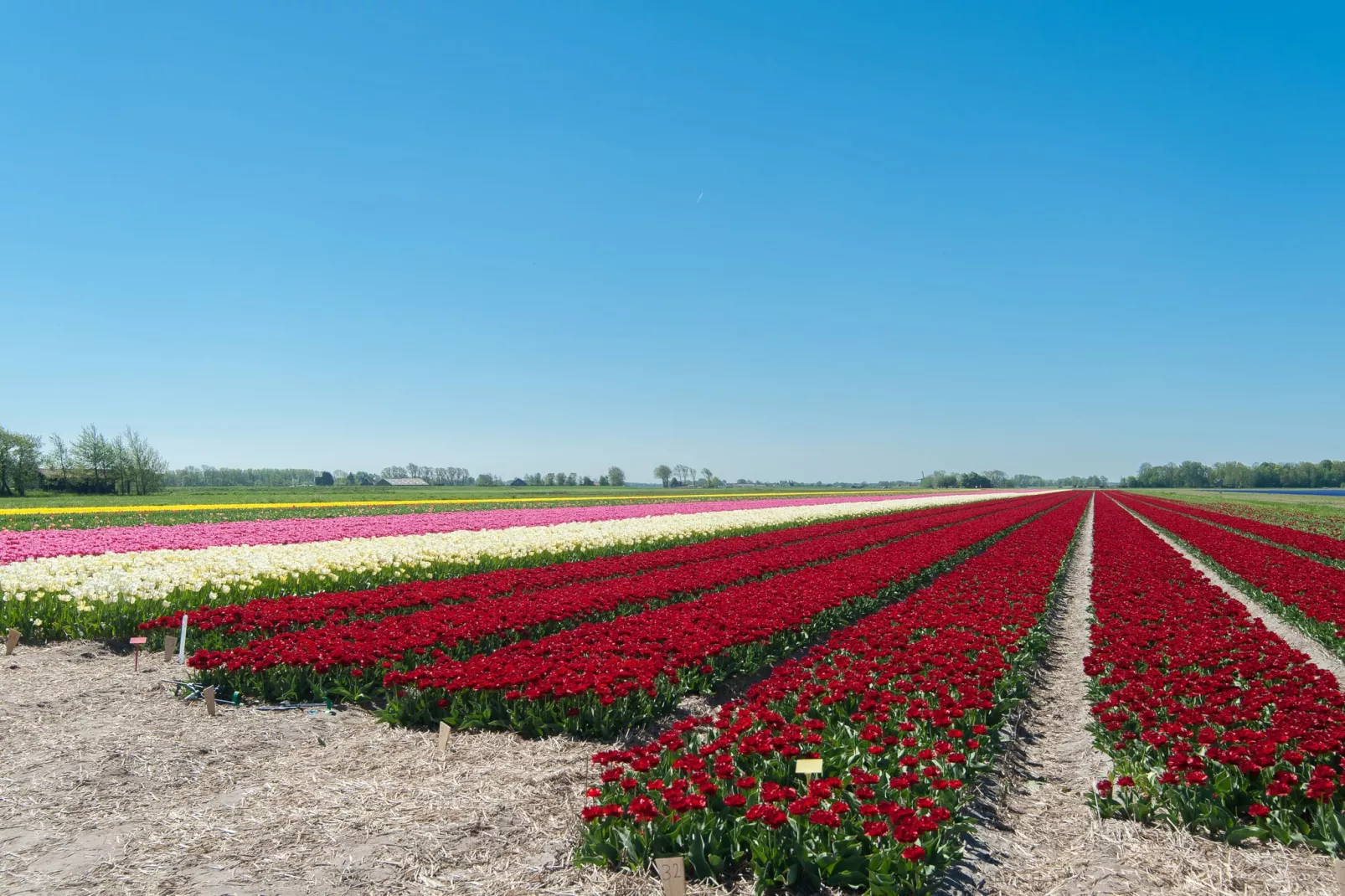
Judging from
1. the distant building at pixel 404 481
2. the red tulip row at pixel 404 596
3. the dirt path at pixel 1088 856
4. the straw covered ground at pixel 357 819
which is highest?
the distant building at pixel 404 481

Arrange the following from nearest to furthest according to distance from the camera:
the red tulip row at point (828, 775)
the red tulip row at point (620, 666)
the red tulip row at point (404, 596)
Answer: the red tulip row at point (828, 775), the red tulip row at point (620, 666), the red tulip row at point (404, 596)

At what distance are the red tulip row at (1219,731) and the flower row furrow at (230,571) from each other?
12321 mm

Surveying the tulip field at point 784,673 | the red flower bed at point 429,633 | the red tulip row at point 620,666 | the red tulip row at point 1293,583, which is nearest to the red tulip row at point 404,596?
the tulip field at point 784,673

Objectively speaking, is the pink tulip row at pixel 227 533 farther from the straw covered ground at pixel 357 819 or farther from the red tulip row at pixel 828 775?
the red tulip row at pixel 828 775

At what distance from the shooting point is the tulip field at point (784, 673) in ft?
15.3

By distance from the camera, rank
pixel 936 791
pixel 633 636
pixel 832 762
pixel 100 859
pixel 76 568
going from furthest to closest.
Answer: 1. pixel 76 568
2. pixel 633 636
3. pixel 832 762
4. pixel 936 791
5. pixel 100 859

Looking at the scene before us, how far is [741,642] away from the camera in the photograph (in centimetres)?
928

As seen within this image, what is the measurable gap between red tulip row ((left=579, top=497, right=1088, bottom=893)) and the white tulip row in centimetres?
941

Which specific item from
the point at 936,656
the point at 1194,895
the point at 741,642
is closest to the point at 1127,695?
the point at 936,656

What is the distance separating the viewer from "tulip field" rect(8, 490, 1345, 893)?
4.68 metres

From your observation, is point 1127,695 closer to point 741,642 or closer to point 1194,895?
point 1194,895

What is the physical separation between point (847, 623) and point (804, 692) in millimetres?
5921

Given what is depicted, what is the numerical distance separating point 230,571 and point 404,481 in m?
166

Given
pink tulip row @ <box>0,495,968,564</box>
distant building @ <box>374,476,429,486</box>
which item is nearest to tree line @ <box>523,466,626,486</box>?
distant building @ <box>374,476,429,486</box>
